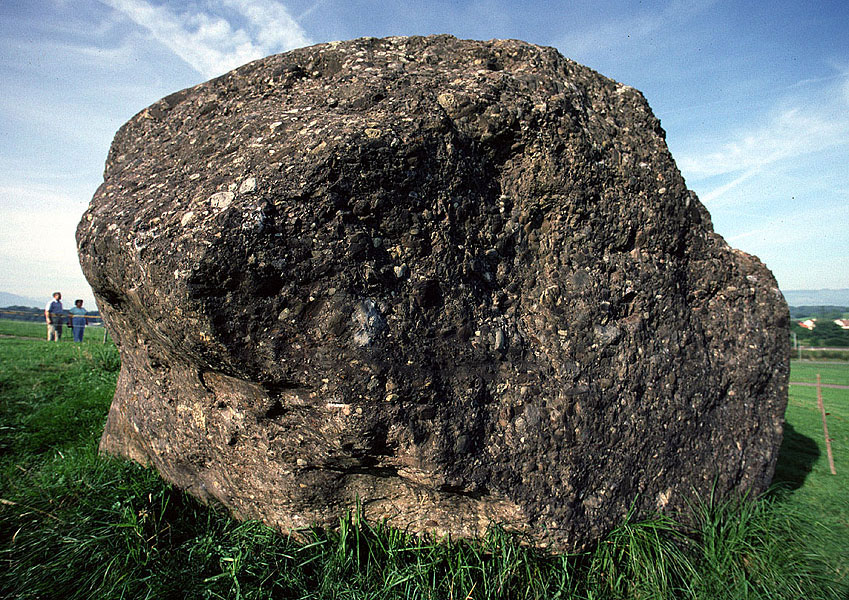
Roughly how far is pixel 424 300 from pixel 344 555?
142 cm

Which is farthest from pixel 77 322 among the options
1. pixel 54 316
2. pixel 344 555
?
pixel 344 555

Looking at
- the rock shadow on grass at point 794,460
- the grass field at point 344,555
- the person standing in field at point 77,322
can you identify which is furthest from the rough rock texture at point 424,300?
the person standing in field at point 77,322

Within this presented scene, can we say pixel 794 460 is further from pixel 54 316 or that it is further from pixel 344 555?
pixel 54 316

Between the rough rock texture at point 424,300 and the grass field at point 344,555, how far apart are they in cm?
16

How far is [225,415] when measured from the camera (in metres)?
2.78

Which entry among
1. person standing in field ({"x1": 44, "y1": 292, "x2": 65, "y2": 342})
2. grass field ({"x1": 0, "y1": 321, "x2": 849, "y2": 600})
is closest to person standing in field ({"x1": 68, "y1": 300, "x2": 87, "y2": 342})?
person standing in field ({"x1": 44, "y1": 292, "x2": 65, "y2": 342})

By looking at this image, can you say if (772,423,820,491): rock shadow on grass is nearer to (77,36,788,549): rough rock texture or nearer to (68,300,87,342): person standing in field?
(77,36,788,549): rough rock texture

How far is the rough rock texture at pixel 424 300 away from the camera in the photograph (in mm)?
2361

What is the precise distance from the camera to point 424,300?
256 cm

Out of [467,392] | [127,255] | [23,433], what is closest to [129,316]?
[127,255]

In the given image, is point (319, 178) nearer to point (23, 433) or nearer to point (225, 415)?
point (225, 415)

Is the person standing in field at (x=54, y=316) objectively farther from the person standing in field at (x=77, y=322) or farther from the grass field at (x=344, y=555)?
the grass field at (x=344, y=555)

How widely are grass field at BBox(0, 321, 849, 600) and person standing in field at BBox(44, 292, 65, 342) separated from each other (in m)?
13.5

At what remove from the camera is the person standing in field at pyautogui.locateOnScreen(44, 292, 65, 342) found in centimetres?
1464
